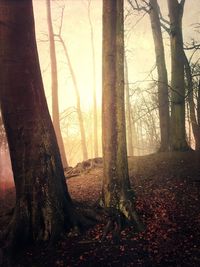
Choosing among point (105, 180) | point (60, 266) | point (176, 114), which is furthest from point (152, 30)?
point (60, 266)

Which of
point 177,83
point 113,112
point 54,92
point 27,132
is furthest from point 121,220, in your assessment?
point 54,92

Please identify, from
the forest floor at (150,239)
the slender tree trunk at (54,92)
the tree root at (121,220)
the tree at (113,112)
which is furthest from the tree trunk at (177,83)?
the slender tree trunk at (54,92)

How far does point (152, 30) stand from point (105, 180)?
10675 millimetres

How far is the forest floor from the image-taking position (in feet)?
18.3

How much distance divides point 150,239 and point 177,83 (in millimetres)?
7863

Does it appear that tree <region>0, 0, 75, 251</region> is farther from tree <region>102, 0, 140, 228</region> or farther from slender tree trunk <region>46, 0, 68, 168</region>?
slender tree trunk <region>46, 0, 68, 168</region>

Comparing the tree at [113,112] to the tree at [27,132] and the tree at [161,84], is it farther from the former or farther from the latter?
the tree at [161,84]

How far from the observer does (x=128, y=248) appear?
5.95 m

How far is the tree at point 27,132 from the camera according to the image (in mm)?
6418

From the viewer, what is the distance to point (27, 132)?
6.56 m

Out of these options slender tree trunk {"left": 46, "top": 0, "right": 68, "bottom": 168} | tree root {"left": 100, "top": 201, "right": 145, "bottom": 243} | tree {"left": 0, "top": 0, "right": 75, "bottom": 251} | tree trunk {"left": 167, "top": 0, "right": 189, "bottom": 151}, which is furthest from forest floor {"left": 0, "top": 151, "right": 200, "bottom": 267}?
slender tree trunk {"left": 46, "top": 0, "right": 68, "bottom": 168}

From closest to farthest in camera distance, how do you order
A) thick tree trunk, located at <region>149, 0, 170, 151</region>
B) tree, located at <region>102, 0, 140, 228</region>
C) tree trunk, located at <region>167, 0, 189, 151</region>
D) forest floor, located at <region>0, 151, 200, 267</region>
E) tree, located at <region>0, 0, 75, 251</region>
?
forest floor, located at <region>0, 151, 200, 267</region> < tree, located at <region>0, 0, 75, 251</region> < tree, located at <region>102, 0, 140, 228</region> < tree trunk, located at <region>167, 0, 189, 151</region> < thick tree trunk, located at <region>149, 0, 170, 151</region>

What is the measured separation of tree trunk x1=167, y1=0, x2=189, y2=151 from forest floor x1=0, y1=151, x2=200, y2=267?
3.15 meters

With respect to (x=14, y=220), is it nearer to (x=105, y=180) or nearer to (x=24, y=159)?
(x=24, y=159)
